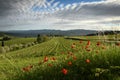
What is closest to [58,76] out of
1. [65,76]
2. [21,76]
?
[65,76]

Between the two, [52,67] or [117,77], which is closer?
[117,77]

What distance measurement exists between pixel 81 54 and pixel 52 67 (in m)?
1.26

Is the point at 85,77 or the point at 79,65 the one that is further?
the point at 79,65

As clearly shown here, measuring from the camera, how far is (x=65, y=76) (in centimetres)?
761

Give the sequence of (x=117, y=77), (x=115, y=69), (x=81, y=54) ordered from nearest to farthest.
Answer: (x=117, y=77) → (x=115, y=69) → (x=81, y=54)

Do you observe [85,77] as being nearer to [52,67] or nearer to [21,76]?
[52,67]

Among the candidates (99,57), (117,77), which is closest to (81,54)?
(99,57)

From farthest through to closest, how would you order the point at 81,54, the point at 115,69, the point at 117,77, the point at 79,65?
the point at 81,54 → the point at 79,65 → the point at 115,69 → the point at 117,77

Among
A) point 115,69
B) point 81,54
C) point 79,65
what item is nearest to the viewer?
point 115,69

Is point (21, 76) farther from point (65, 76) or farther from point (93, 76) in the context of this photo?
point (93, 76)

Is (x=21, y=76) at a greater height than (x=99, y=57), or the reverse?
(x=99, y=57)

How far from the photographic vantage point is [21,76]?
322 inches

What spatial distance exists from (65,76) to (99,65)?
1.16m

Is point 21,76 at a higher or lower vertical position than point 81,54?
lower
